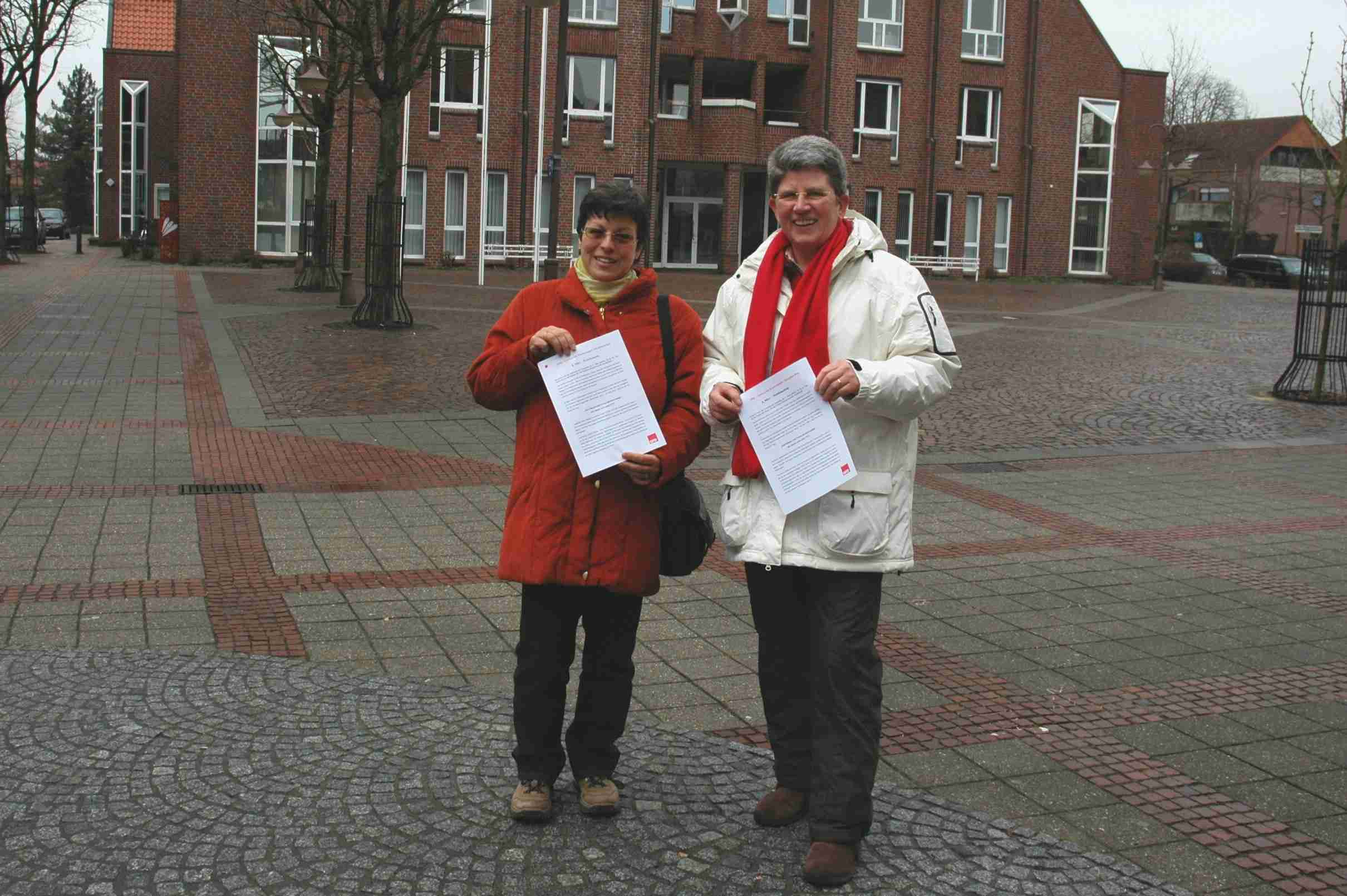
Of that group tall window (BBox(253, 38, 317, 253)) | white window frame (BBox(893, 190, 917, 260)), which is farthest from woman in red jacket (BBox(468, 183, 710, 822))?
white window frame (BBox(893, 190, 917, 260))

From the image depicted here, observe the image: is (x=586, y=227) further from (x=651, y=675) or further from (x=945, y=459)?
(x=945, y=459)

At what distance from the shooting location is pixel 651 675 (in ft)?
18.1

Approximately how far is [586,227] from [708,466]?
22.3 ft

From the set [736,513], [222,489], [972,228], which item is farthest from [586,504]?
[972,228]

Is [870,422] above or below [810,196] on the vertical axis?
below

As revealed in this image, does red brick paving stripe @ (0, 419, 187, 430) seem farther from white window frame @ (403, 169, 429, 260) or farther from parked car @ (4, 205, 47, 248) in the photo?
parked car @ (4, 205, 47, 248)

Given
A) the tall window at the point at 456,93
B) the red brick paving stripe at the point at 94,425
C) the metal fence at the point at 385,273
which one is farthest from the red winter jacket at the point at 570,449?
the tall window at the point at 456,93

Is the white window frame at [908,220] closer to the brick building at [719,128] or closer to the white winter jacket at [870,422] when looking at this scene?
the brick building at [719,128]

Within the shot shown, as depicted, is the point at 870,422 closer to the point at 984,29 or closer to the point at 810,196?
the point at 810,196

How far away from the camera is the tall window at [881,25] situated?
45281mm

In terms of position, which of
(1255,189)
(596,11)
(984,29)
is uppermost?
(984,29)

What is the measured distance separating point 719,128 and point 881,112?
586cm

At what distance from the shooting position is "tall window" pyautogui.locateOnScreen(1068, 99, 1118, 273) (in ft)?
159

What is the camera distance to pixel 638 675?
18.1 ft
